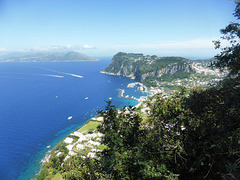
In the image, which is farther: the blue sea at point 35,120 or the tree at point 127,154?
the blue sea at point 35,120

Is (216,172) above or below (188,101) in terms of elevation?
below

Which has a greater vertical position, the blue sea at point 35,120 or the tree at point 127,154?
the tree at point 127,154

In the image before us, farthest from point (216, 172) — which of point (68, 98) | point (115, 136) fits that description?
point (68, 98)

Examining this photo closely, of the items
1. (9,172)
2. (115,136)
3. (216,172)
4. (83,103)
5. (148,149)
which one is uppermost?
(115,136)

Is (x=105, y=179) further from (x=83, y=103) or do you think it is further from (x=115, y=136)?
(x=83, y=103)

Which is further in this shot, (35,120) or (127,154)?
(35,120)

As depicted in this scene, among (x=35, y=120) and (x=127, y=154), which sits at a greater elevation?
(x=127, y=154)

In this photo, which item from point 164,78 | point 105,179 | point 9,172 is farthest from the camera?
point 164,78

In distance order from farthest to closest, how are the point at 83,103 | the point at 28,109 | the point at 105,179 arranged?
the point at 83,103 → the point at 28,109 → the point at 105,179

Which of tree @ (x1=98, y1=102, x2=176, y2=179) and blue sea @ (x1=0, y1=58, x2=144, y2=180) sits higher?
tree @ (x1=98, y1=102, x2=176, y2=179)

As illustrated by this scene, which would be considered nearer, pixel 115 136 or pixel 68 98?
pixel 115 136

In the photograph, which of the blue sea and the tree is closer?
the tree
